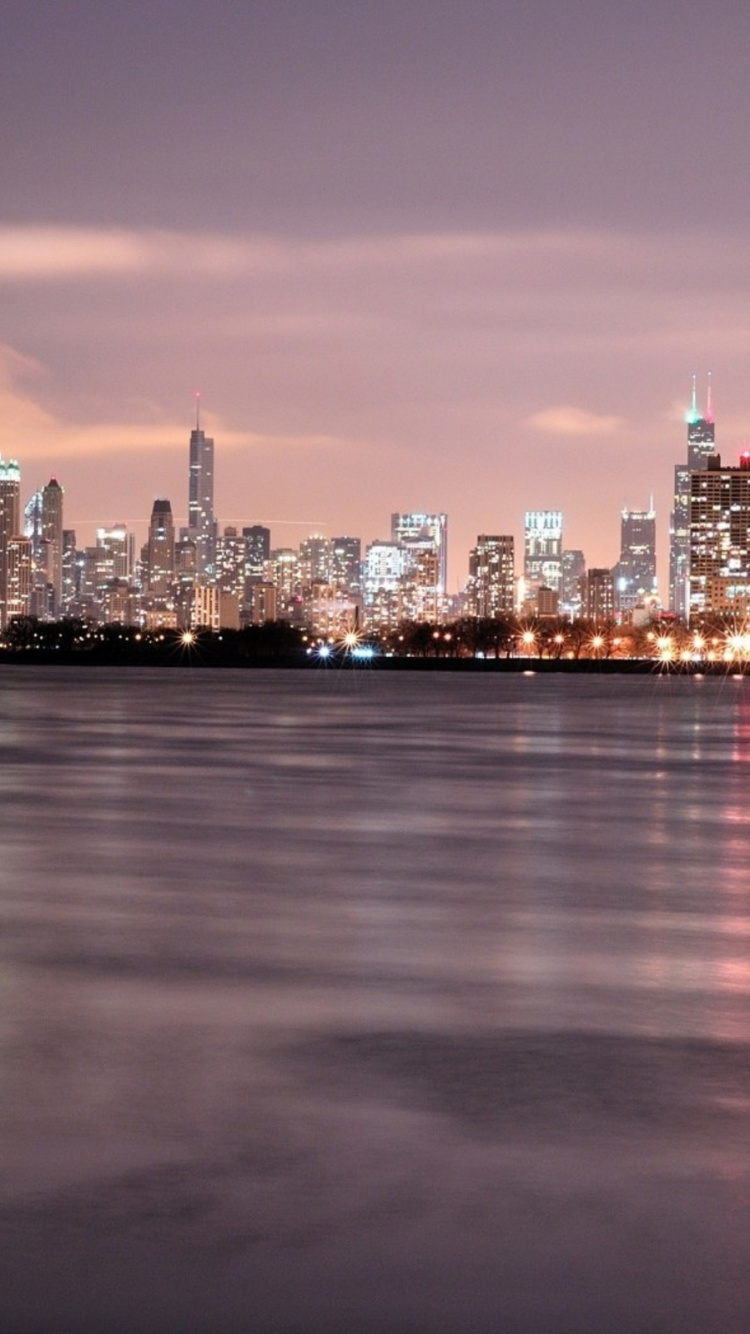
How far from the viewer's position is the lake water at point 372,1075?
599 cm

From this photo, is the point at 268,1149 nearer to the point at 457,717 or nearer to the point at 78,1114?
the point at 78,1114

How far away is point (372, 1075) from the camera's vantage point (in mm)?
8836

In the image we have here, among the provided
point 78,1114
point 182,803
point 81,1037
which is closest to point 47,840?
point 182,803

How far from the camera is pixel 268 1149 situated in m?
7.45

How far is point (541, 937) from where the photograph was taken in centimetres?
1353

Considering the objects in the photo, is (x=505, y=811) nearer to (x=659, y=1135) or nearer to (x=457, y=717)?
(x=659, y=1135)

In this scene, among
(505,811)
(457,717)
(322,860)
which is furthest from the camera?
(457,717)

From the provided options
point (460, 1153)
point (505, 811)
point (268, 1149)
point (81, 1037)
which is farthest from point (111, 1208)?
point (505, 811)

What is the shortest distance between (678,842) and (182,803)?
6.74 m

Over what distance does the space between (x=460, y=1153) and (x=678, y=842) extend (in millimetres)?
13557

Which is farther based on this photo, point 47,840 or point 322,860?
point 47,840

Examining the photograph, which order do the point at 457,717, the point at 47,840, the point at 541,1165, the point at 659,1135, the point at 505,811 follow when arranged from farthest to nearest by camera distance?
the point at 457,717
the point at 505,811
the point at 47,840
the point at 659,1135
the point at 541,1165

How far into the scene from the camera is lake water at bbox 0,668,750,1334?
5.99 m

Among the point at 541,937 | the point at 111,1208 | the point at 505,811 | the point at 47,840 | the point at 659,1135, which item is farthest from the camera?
the point at 505,811
